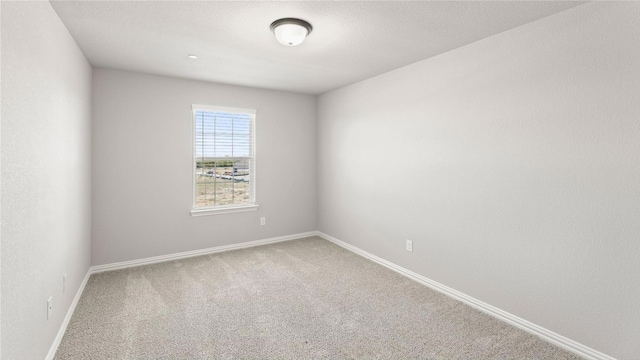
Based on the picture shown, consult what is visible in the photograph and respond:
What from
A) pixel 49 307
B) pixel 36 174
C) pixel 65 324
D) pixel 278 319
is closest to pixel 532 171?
pixel 278 319

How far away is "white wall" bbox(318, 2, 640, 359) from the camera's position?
6.47ft

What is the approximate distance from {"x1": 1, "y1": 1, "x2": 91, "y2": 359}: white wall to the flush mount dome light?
1.46 meters

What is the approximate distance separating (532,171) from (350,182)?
7.82 feet

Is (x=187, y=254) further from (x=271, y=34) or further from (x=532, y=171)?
(x=532, y=171)

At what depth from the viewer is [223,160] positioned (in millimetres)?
4445

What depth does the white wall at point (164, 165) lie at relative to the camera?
11.9 feet

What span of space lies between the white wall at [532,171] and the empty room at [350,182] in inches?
0.5

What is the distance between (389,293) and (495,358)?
1.10 meters

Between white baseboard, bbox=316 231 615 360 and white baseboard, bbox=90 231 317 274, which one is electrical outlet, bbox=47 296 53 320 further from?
white baseboard, bbox=316 231 615 360

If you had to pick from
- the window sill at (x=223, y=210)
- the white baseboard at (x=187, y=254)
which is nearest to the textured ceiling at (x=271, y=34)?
the window sill at (x=223, y=210)

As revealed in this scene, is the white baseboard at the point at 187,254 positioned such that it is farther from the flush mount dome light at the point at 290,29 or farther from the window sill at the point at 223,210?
the flush mount dome light at the point at 290,29

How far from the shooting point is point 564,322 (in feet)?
7.30

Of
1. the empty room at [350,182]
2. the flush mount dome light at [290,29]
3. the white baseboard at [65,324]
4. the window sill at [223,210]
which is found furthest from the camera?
the window sill at [223,210]

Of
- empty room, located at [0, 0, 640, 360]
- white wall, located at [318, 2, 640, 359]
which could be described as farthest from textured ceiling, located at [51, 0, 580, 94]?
white wall, located at [318, 2, 640, 359]
